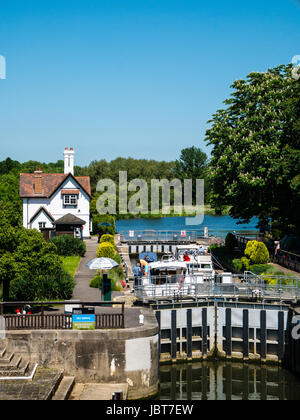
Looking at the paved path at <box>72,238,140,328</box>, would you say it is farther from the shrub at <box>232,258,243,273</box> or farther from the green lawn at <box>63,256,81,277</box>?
the shrub at <box>232,258,243,273</box>

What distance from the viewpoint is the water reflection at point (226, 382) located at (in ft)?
89.9

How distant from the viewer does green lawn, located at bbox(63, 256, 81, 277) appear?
146 feet

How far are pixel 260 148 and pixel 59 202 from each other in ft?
108

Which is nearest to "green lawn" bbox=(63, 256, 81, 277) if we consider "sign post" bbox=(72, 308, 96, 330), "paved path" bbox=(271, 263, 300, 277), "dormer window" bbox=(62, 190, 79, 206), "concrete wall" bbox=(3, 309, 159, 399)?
"paved path" bbox=(271, 263, 300, 277)

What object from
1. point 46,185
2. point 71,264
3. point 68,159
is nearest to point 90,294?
point 71,264

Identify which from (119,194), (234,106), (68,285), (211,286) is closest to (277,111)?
(234,106)

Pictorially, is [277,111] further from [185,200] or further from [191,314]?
[185,200]

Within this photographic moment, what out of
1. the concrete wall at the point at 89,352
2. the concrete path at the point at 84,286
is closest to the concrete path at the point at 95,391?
the concrete wall at the point at 89,352

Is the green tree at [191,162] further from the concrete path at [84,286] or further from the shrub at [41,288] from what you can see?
the shrub at [41,288]

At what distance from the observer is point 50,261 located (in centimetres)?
2986

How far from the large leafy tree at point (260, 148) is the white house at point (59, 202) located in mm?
24407

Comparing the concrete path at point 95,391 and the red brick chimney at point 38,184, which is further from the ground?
the red brick chimney at point 38,184

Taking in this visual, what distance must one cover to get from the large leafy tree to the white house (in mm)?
24407
